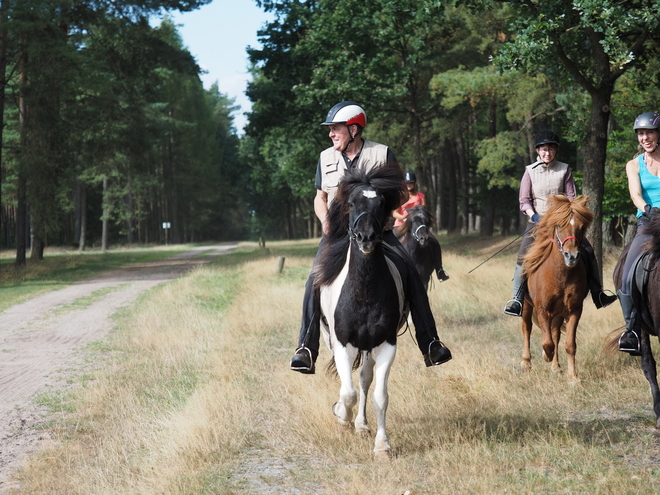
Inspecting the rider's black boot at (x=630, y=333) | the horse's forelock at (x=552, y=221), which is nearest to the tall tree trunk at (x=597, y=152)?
the horse's forelock at (x=552, y=221)

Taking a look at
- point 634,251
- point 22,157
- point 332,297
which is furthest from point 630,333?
point 22,157

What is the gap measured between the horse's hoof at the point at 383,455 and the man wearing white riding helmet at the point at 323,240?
98 cm

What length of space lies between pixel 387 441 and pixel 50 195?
2664 centimetres

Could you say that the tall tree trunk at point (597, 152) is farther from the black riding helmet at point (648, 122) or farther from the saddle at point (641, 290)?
the saddle at point (641, 290)

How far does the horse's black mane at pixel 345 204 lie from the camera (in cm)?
602

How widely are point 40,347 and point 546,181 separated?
8.03 metres

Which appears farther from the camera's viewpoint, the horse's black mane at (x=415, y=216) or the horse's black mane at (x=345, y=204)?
the horse's black mane at (x=415, y=216)

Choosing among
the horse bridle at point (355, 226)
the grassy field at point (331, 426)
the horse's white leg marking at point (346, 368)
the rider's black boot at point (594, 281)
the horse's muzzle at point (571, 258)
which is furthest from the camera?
the rider's black boot at point (594, 281)

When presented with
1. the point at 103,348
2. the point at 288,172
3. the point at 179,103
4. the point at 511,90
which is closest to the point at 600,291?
the point at 103,348

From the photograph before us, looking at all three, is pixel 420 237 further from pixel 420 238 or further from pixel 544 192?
pixel 544 192

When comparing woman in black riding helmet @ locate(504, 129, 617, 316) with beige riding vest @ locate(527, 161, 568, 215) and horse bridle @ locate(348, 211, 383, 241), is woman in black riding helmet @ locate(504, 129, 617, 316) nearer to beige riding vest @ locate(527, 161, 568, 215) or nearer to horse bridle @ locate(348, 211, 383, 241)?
beige riding vest @ locate(527, 161, 568, 215)

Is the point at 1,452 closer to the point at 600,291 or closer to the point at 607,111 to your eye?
the point at 600,291

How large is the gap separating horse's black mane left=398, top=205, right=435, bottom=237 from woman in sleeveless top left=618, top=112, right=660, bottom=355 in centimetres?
514

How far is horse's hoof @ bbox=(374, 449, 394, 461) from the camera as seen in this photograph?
5.82 meters
